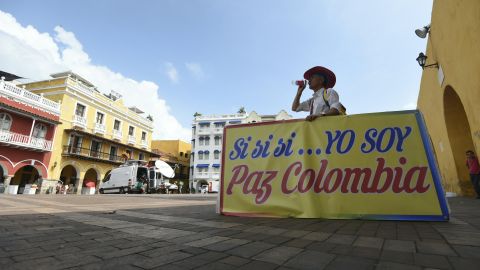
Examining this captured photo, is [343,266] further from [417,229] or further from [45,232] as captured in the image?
[45,232]

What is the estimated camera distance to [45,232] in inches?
95.3

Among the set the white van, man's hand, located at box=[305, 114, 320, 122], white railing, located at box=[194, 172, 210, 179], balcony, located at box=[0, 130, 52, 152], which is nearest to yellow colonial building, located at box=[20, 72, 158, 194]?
balcony, located at box=[0, 130, 52, 152]

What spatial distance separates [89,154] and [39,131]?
4.96 meters

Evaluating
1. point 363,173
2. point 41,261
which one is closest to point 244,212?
point 363,173

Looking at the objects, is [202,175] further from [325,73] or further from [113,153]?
[325,73]

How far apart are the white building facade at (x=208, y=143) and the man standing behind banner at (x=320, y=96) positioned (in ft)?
126

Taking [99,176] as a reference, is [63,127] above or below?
above

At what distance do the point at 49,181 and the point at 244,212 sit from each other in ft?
77.7

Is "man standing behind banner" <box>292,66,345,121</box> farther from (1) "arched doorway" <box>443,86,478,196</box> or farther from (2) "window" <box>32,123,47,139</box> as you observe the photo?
(2) "window" <box>32,123,47,139</box>

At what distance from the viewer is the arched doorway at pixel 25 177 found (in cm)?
2094

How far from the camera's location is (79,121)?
24.4m

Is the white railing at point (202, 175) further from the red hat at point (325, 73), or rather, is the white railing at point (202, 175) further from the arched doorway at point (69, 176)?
the red hat at point (325, 73)

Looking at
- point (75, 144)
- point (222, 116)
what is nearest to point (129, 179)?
point (75, 144)

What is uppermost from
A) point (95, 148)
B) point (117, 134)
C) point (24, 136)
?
point (117, 134)
